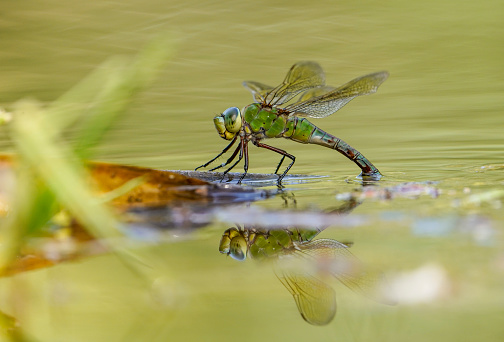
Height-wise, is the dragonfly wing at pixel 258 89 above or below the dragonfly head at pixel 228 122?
above

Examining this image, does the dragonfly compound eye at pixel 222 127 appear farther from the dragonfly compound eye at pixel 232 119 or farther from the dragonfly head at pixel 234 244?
the dragonfly head at pixel 234 244

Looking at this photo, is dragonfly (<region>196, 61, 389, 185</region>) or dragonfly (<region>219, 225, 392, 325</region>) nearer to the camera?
dragonfly (<region>219, 225, 392, 325</region>)

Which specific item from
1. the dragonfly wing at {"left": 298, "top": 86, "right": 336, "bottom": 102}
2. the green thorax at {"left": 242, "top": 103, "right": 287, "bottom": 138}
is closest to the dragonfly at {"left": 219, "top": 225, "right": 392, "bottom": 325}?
the green thorax at {"left": 242, "top": 103, "right": 287, "bottom": 138}

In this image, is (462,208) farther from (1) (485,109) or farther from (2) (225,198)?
(1) (485,109)

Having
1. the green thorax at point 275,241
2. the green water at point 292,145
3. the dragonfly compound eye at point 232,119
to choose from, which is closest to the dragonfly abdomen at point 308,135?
the green water at point 292,145

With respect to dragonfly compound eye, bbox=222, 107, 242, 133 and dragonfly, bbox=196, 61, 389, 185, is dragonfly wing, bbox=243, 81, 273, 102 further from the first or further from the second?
dragonfly compound eye, bbox=222, 107, 242, 133

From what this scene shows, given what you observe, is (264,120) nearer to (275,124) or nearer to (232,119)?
(275,124)
